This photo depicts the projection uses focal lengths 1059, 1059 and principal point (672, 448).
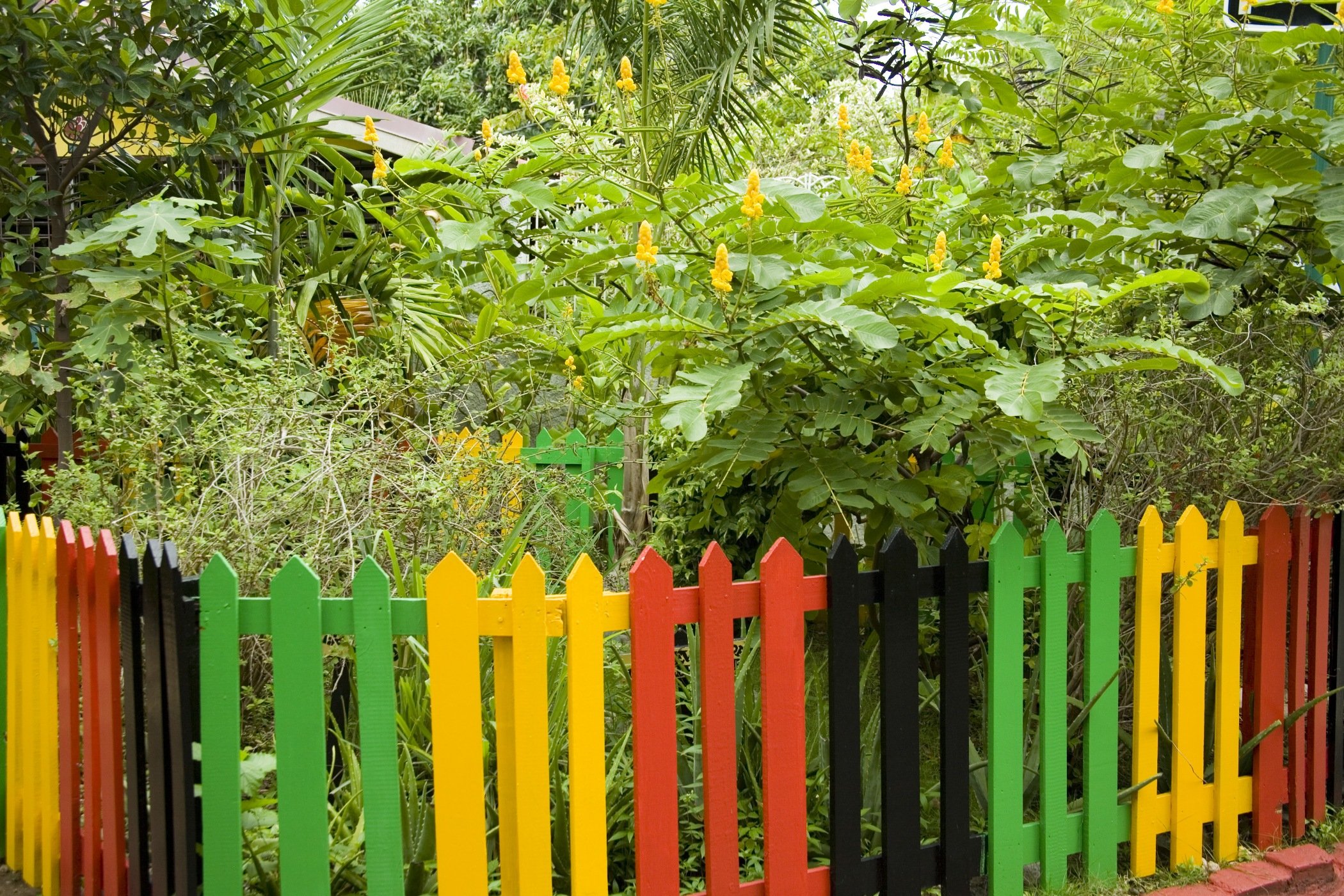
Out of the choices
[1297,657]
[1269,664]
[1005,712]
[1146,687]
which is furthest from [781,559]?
[1297,657]

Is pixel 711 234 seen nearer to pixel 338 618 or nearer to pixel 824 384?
pixel 824 384

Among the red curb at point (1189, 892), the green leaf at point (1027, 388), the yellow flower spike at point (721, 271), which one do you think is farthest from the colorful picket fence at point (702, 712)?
the yellow flower spike at point (721, 271)

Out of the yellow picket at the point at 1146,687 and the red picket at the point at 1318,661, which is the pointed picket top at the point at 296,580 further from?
the red picket at the point at 1318,661

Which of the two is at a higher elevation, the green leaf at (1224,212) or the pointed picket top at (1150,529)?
the green leaf at (1224,212)

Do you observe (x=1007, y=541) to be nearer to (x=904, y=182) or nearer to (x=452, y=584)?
(x=904, y=182)

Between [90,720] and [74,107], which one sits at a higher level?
[74,107]

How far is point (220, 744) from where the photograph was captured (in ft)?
7.66

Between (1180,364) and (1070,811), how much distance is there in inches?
52.4

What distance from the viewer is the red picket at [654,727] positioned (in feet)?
7.75

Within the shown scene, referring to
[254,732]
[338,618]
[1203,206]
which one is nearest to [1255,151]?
[1203,206]

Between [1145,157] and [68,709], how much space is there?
3.21 metres

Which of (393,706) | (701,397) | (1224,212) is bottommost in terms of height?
Answer: (393,706)

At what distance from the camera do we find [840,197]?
3.75 meters

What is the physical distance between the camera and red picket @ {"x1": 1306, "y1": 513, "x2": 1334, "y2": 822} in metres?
3.26
